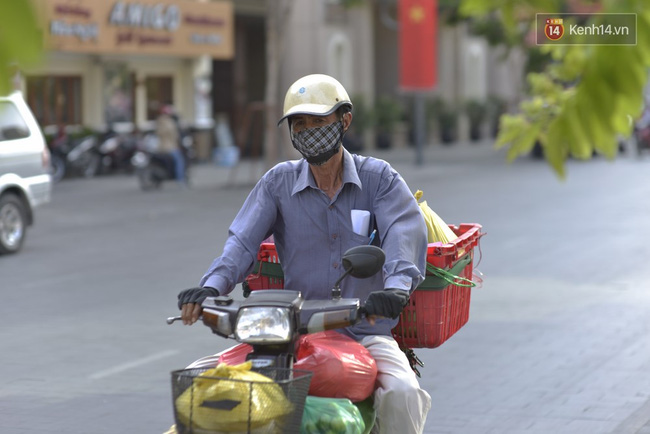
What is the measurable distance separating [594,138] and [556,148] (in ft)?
0.43

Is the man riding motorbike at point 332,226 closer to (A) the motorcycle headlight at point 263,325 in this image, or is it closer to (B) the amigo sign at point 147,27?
(A) the motorcycle headlight at point 263,325

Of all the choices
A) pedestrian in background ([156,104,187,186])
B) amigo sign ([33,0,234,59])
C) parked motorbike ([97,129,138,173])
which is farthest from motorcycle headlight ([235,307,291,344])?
parked motorbike ([97,129,138,173])

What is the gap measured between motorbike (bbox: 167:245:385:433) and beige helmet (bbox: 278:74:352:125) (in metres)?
0.55

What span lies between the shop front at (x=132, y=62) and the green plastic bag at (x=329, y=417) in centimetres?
2321

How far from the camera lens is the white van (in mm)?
14031

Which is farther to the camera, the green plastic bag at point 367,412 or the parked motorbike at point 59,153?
the parked motorbike at point 59,153

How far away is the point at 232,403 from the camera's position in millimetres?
3025

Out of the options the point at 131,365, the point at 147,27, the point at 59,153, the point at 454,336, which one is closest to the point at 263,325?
the point at 131,365


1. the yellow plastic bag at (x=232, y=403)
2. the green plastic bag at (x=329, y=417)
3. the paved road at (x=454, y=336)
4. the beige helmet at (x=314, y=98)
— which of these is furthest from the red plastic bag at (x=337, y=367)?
the paved road at (x=454, y=336)

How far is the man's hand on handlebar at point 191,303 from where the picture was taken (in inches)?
143

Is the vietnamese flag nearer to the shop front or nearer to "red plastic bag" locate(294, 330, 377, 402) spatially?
the shop front

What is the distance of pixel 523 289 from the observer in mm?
10812

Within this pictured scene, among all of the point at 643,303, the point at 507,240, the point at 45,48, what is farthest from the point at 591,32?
the point at 507,240

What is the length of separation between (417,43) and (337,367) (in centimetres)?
2670
